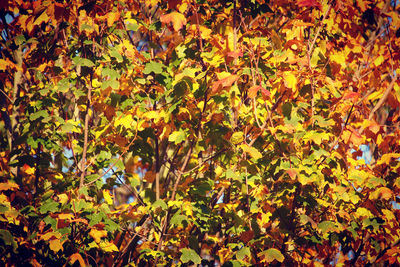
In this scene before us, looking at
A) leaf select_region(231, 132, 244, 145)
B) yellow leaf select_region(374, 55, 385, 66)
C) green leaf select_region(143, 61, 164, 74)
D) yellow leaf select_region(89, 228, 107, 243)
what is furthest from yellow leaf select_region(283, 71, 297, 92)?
yellow leaf select_region(89, 228, 107, 243)

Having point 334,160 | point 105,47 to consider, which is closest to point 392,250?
point 334,160

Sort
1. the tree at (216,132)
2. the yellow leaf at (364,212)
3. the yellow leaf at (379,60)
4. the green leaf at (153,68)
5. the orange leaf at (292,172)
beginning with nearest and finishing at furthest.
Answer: the orange leaf at (292,172)
the tree at (216,132)
the green leaf at (153,68)
the yellow leaf at (364,212)
the yellow leaf at (379,60)

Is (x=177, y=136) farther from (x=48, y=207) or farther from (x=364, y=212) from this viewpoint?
(x=364, y=212)

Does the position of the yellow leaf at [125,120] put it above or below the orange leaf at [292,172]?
above

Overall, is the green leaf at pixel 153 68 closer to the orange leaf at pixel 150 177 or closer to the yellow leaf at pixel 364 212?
the orange leaf at pixel 150 177

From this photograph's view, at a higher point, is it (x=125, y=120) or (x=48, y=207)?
(x=125, y=120)

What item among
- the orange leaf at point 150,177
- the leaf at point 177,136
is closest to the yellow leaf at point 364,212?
the leaf at point 177,136

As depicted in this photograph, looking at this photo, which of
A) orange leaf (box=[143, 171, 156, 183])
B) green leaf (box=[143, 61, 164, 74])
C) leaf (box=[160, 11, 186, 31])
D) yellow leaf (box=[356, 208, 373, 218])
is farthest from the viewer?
orange leaf (box=[143, 171, 156, 183])

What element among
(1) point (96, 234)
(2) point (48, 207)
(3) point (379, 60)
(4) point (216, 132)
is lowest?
(1) point (96, 234)

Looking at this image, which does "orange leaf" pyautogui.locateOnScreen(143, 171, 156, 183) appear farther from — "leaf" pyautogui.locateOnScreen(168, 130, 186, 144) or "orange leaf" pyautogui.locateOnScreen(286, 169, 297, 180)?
"orange leaf" pyautogui.locateOnScreen(286, 169, 297, 180)

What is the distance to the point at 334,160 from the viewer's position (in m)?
2.94

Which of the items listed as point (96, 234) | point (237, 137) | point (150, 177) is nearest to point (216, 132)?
point (237, 137)

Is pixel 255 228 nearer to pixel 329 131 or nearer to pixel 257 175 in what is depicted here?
pixel 257 175

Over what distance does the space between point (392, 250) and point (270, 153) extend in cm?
162
